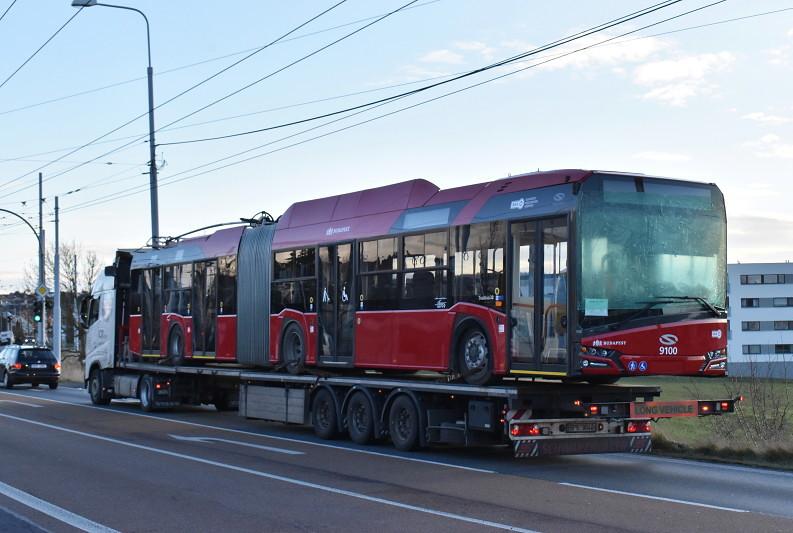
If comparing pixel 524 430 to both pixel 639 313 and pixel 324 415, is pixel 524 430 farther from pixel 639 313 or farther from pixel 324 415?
pixel 324 415

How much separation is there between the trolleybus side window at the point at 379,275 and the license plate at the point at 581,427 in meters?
3.74

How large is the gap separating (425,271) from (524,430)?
3291 mm

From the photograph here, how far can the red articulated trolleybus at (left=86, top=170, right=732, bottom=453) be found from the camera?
43.2ft

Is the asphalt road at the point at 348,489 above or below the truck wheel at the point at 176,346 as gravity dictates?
below

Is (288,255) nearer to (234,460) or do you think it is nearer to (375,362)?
(375,362)

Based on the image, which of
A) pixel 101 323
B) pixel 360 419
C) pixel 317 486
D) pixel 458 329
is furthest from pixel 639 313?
pixel 101 323

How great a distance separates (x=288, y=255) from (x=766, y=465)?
9.52 m

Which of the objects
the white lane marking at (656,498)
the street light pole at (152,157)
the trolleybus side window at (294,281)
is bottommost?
the white lane marking at (656,498)

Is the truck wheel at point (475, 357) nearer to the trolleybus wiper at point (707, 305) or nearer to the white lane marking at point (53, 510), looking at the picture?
the trolleybus wiper at point (707, 305)

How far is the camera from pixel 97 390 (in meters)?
28.5

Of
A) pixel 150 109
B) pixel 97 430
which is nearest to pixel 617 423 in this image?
pixel 97 430

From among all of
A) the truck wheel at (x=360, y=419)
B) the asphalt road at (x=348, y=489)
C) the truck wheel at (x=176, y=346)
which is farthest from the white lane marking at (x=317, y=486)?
the truck wheel at (x=176, y=346)

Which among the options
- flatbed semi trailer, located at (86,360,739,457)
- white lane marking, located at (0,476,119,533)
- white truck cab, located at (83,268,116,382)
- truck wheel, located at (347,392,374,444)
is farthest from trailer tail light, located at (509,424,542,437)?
white truck cab, located at (83,268,116,382)

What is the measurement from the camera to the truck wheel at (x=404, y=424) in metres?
15.9
